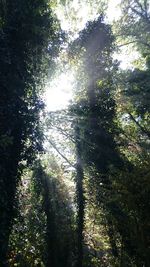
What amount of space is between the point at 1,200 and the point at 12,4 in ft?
24.2

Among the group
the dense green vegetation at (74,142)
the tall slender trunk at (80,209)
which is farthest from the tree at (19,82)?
the tall slender trunk at (80,209)

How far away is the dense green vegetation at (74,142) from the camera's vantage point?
39.0 feet

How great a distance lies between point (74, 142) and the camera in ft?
64.0

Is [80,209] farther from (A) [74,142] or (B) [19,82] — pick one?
(B) [19,82]

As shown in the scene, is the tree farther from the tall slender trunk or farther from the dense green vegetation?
the tall slender trunk

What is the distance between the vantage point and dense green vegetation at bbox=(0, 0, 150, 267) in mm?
11875

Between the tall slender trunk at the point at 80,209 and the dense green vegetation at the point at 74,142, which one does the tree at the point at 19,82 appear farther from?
the tall slender trunk at the point at 80,209

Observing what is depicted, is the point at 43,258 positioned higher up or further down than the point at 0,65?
further down

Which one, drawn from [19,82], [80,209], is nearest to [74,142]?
[80,209]

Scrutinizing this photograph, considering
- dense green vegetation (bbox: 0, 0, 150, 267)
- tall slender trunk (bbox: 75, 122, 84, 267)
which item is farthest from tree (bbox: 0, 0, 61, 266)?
tall slender trunk (bbox: 75, 122, 84, 267)

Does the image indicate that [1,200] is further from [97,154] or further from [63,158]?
[63,158]

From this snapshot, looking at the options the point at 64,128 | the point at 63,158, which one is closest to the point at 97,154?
the point at 64,128

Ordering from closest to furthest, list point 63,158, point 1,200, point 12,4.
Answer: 1. point 1,200
2. point 12,4
3. point 63,158

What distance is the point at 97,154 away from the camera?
59.6 ft
